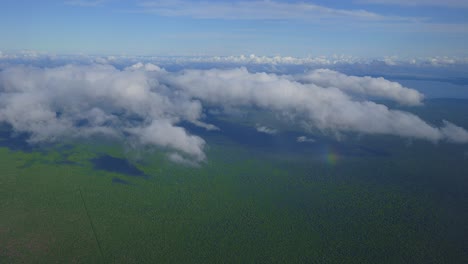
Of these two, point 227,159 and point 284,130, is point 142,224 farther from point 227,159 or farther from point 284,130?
point 284,130

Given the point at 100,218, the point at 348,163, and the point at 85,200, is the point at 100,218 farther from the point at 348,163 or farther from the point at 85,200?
the point at 348,163

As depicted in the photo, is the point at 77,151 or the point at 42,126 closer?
the point at 77,151

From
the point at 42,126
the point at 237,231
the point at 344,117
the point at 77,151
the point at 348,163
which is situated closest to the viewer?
the point at 237,231

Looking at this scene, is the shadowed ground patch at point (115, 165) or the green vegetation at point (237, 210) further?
the shadowed ground patch at point (115, 165)

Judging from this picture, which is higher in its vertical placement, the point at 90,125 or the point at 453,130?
the point at 453,130

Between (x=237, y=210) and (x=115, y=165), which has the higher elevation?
(x=237, y=210)

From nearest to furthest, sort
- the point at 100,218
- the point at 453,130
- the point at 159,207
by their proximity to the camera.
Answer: the point at 100,218 → the point at 159,207 → the point at 453,130

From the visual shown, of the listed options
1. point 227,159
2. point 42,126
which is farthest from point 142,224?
point 42,126

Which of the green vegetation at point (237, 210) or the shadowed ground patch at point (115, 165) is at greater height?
the green vegetation at point (237, 210)

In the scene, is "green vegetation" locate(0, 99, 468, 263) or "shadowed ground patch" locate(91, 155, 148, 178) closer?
"green vegetation" locate(0, 99, 468, 263)

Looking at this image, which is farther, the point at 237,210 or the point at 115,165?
the point at 115,165

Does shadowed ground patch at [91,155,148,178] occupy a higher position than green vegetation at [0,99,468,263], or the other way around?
green vegetation at [0,99,468,263]
